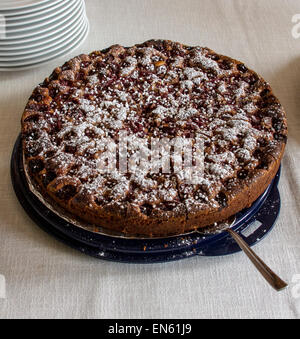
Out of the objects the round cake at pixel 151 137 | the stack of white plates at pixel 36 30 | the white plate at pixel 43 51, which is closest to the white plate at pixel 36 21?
the stack of white plates at pixel 36 30

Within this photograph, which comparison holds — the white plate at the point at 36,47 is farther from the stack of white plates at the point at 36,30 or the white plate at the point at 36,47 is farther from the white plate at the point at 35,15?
the white plate at the point at 35,15

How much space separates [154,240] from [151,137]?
0.35 metres

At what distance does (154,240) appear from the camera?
123 cm

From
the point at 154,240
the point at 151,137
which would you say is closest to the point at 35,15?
the point at 151,137

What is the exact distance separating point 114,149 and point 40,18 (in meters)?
0.69

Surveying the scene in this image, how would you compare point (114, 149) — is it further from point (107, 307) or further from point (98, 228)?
point (107, 307)

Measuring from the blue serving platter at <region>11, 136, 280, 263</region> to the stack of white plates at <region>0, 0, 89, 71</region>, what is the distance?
69cm

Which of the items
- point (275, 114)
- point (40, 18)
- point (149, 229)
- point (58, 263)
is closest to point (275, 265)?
point (149, 229)

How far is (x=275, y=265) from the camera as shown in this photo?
1259 mm

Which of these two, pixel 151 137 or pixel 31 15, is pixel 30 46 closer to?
pixel 31 15

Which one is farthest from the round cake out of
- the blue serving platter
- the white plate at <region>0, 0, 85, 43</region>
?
the white plate at <region>0, 0, 85, 43</region>

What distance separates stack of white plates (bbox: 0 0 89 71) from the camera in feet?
5.29

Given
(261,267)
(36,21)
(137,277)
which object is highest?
(36,21)
